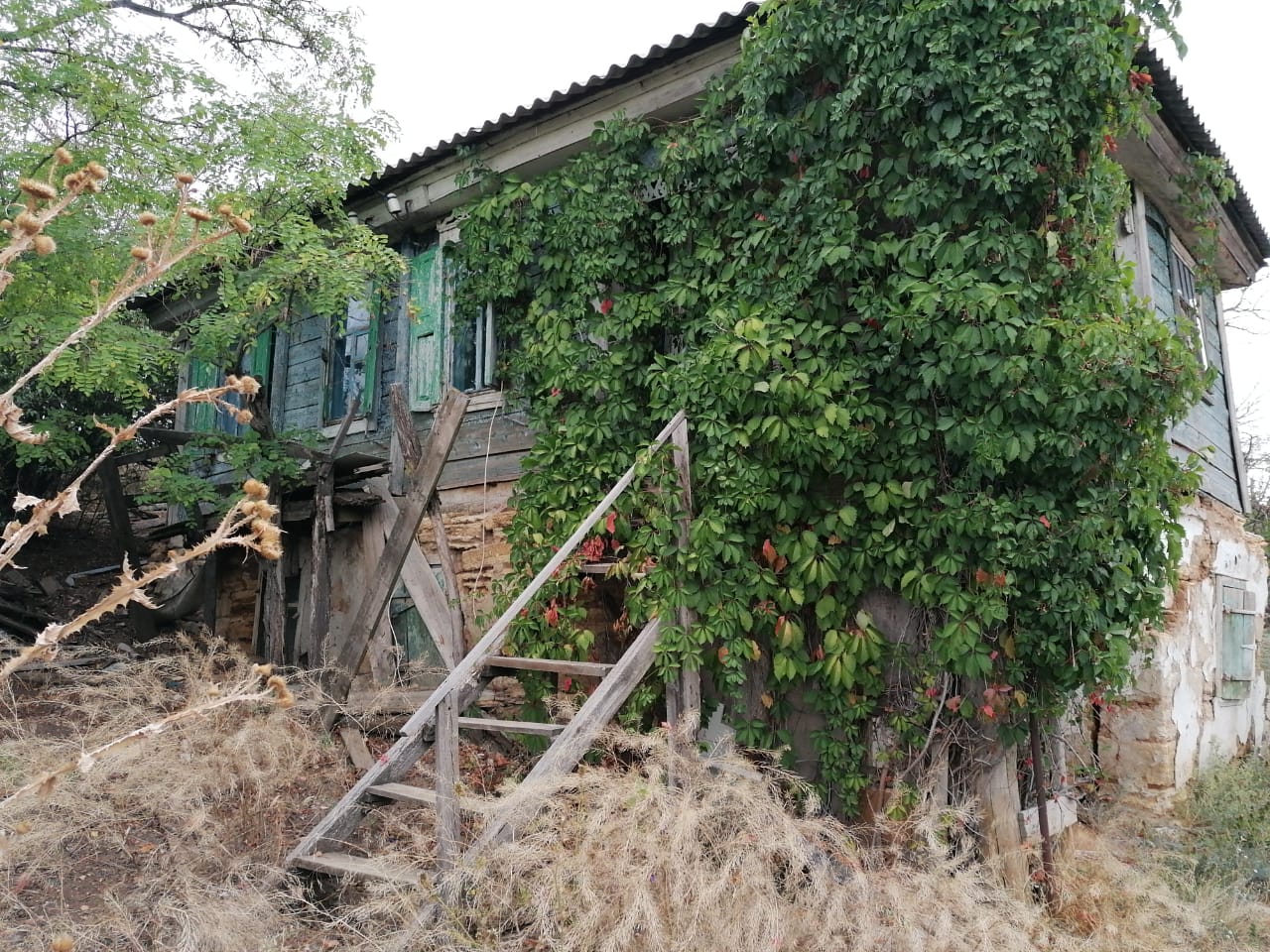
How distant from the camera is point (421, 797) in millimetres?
4172

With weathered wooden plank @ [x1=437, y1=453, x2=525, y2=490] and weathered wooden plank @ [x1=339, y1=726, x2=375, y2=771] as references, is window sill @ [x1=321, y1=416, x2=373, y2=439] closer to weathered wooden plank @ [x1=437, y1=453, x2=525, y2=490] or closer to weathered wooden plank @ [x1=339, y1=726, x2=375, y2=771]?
weathered wooden plank @ [x1=437, y1=453, x2=525, y2=490]

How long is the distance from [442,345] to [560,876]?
4847 millimetres

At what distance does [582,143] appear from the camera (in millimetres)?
6344

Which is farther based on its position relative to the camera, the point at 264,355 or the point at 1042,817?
the point at 264,355

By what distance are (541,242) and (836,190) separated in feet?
7.27

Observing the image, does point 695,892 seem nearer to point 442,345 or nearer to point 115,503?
point 442,345

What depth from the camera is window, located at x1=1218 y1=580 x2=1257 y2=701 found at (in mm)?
7516

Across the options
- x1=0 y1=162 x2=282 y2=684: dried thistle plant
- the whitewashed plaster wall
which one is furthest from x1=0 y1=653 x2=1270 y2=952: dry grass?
Result: x1=0 y1=162 x2=282 y2=684: dried thistle plant

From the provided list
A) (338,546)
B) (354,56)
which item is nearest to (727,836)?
(338,546)

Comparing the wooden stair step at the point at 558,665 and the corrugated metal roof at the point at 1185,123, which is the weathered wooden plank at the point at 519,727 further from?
the corrugated metal roof at the point at 1185,123

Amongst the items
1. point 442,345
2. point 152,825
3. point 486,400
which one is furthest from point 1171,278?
point 152,825

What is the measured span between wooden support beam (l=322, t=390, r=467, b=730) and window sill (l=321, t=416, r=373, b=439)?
2.10 m

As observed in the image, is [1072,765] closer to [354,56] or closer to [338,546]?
[338,546]

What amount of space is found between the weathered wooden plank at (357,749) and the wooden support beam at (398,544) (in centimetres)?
15
